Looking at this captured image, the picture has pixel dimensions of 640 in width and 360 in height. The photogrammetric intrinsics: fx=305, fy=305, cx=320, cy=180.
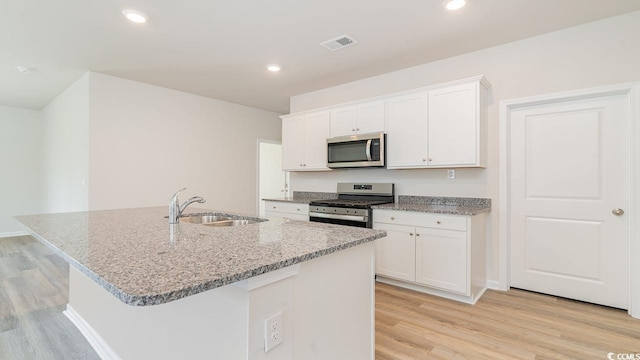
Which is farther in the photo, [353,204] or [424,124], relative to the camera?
[353,204]

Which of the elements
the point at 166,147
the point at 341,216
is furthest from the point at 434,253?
the point at 166,147

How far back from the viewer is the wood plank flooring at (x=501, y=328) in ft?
6.50

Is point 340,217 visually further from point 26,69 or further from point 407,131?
point 26,69

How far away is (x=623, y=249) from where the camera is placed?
2572mm

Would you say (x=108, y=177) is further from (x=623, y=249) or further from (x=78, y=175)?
(x=623, y=249)

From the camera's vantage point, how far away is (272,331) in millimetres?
1077

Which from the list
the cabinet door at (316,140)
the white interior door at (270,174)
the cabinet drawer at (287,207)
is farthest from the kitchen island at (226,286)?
the white interior door at (270,174)

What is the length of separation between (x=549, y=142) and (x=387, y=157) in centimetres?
154

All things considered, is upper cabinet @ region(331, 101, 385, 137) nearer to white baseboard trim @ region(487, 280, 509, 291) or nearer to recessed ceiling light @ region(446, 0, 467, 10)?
recessed ceiling light @ region(446, 0, 467, 10)

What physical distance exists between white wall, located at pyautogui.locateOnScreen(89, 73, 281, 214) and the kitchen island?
7.77 feet

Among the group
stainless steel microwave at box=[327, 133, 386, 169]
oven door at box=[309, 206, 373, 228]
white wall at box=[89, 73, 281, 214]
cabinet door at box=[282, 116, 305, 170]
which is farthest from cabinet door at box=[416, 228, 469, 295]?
white wall at box=[89, 73, 281, 214]

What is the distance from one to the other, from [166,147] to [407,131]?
3495mm

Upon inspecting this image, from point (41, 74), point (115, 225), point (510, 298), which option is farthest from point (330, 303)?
point (41, 74)

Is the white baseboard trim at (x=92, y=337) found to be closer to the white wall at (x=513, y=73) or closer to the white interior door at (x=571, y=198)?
the white wall at (x=513, y=73)
